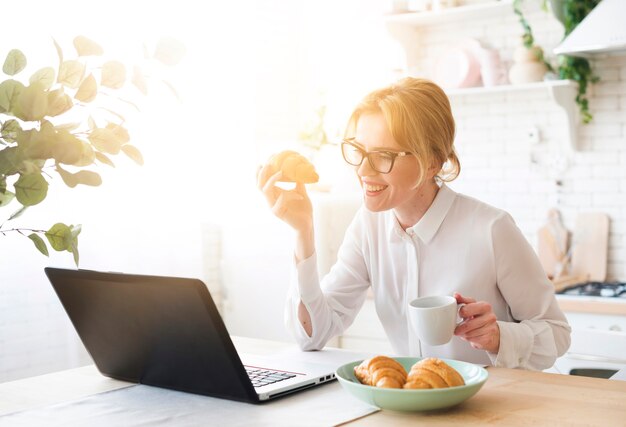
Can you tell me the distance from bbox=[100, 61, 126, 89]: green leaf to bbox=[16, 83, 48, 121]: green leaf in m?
0.09

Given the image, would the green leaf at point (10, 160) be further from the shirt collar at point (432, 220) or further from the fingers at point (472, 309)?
the shirt collar at point (432, 220)

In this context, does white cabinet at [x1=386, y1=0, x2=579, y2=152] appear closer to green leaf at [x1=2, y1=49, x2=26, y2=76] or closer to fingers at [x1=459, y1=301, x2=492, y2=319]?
fingers at [x1=459, y1=301, x2=492, y2=319]

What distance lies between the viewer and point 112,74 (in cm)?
121

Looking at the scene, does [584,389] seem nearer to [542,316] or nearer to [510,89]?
[542,316]

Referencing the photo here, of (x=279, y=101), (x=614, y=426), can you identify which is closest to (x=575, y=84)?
(x=279, y=101)

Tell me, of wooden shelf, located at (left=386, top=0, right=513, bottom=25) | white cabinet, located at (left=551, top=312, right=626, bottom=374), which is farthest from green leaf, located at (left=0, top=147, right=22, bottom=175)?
wooden shelf, located at (left=386, top=0, right=513, bottom=25)

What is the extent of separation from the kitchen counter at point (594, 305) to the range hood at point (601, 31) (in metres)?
1.00

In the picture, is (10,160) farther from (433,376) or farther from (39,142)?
(433,376)

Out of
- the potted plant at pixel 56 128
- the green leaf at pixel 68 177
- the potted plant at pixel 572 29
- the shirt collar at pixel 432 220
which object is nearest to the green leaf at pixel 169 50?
the potted plant at pixel 56 128

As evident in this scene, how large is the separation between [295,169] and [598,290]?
6.51 ft

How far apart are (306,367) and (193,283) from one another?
0.43 meters

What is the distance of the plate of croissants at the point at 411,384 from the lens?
4.64 ft

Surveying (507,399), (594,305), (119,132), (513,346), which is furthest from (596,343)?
(119,132)

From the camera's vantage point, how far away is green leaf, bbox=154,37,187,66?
3.85ft
